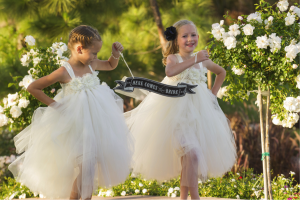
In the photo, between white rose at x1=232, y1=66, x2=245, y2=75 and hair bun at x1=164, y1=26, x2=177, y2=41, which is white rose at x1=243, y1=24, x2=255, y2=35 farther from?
hair bun at x1=164, y1=26, x2=177, y2=41

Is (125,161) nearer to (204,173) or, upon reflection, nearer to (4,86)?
(204,173)

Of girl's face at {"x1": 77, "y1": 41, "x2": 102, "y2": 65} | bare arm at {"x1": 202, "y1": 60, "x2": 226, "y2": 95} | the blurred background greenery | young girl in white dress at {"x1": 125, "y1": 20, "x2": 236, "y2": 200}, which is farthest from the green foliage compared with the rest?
the blurred background greenery

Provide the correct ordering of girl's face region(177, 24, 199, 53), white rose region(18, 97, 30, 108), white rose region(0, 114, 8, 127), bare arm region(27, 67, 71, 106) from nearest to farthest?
bare arm region(27, 67, 71, 106) < girl's face region(177, 24, 199, 53) < white rose region(18, 97, 30, 108) < white rose region(0, 114, 8, 127)

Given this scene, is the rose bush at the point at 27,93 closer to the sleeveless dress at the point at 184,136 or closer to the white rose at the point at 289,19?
the sleeveless dress at the point at 184,136

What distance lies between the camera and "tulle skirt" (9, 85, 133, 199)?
279cm

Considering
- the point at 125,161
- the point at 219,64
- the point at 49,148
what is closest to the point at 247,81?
the point at 219,64

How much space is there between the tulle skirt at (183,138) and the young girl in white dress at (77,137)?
273 millimetres

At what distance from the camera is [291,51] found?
3.22 m

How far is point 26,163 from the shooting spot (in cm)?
295

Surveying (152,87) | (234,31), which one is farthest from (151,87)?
(234,31)

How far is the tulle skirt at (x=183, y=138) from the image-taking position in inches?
120

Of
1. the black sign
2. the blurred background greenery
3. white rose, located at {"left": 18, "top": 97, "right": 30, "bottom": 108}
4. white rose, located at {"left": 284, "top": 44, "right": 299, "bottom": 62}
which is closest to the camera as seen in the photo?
the black sign

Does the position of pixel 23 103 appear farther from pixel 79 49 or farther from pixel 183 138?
pixel 183 138

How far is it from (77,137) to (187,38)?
1431 mm
